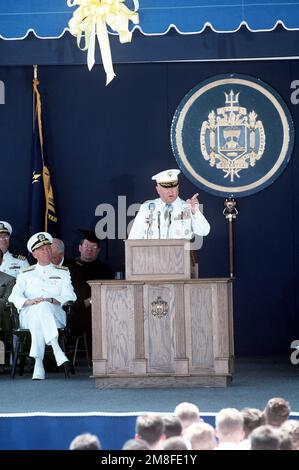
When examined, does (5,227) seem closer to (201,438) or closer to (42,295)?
(42,295)

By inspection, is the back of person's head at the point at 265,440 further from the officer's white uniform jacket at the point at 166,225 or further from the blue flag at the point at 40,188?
the blue flag at the point at 40,188

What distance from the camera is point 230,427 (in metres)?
4.14

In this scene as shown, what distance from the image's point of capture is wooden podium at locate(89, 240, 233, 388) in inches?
348

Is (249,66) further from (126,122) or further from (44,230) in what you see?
(44,230)

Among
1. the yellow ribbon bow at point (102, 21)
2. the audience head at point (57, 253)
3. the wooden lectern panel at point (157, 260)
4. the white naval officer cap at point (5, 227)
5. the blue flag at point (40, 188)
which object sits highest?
the yellow ribbon bow at point (102, 21)

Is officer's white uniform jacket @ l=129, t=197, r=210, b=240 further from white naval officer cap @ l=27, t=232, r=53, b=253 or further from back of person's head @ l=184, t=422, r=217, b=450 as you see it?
back of person's head @ l=184, t=422, r=217, b=450

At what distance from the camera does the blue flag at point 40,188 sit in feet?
37.8

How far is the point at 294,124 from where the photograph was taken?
11602 millimetres

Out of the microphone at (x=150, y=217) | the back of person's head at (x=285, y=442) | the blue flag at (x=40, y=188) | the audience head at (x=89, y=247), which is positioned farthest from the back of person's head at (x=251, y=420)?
the blue flag at (x=40, y=188)

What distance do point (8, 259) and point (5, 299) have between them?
30.4 inches

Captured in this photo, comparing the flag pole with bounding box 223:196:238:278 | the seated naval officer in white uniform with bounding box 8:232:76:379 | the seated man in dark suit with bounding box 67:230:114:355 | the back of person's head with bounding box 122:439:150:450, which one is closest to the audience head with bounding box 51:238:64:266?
the seated man in dark suit with bounding box 67:230:114:355

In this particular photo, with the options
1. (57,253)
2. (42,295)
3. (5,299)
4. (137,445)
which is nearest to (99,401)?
(42,295)

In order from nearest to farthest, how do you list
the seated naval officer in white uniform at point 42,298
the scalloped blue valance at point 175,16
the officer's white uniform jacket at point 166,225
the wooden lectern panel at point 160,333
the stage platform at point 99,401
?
the stage platform at point 99,401, the scalloped blue valance at point 175,16, the wooden lectern panel at point 160,333, the officer's white uniform jacket at point 166,225, the seated naval officer in white uniform at point 42,298

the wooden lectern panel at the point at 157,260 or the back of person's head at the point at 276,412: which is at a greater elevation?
the wooden lectern panel at the point at 157,260
